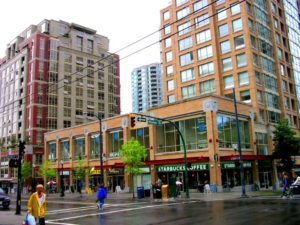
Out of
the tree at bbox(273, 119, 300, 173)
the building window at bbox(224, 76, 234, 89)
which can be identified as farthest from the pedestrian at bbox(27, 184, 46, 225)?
the building window at bbox(224, 76, 234, 89)

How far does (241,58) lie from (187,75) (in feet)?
35.1

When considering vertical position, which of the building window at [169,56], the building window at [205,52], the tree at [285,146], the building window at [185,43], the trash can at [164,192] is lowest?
the trash can at [164,192]

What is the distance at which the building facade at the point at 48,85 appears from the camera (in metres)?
81.3

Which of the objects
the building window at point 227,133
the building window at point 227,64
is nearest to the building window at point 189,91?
the building window at point 227,64

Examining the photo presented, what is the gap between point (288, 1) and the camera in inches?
2832

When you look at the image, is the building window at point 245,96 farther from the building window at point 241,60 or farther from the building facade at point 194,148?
the building facade at point 194,148

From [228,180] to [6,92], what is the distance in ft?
231

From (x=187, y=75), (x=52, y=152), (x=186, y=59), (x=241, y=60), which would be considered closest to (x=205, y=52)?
(x=186, y=59)

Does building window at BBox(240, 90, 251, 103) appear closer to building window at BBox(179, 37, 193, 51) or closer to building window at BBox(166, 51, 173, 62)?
building window at BBox(179, 37, 193, 51)

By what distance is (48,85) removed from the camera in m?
83.6

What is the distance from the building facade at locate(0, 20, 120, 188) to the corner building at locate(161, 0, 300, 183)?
26.8 m

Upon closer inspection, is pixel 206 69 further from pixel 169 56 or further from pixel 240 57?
pixel 169 56

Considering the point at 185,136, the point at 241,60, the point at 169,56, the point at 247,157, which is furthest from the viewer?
the point at 169,56

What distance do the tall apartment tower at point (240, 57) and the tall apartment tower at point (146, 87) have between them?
96.9m
